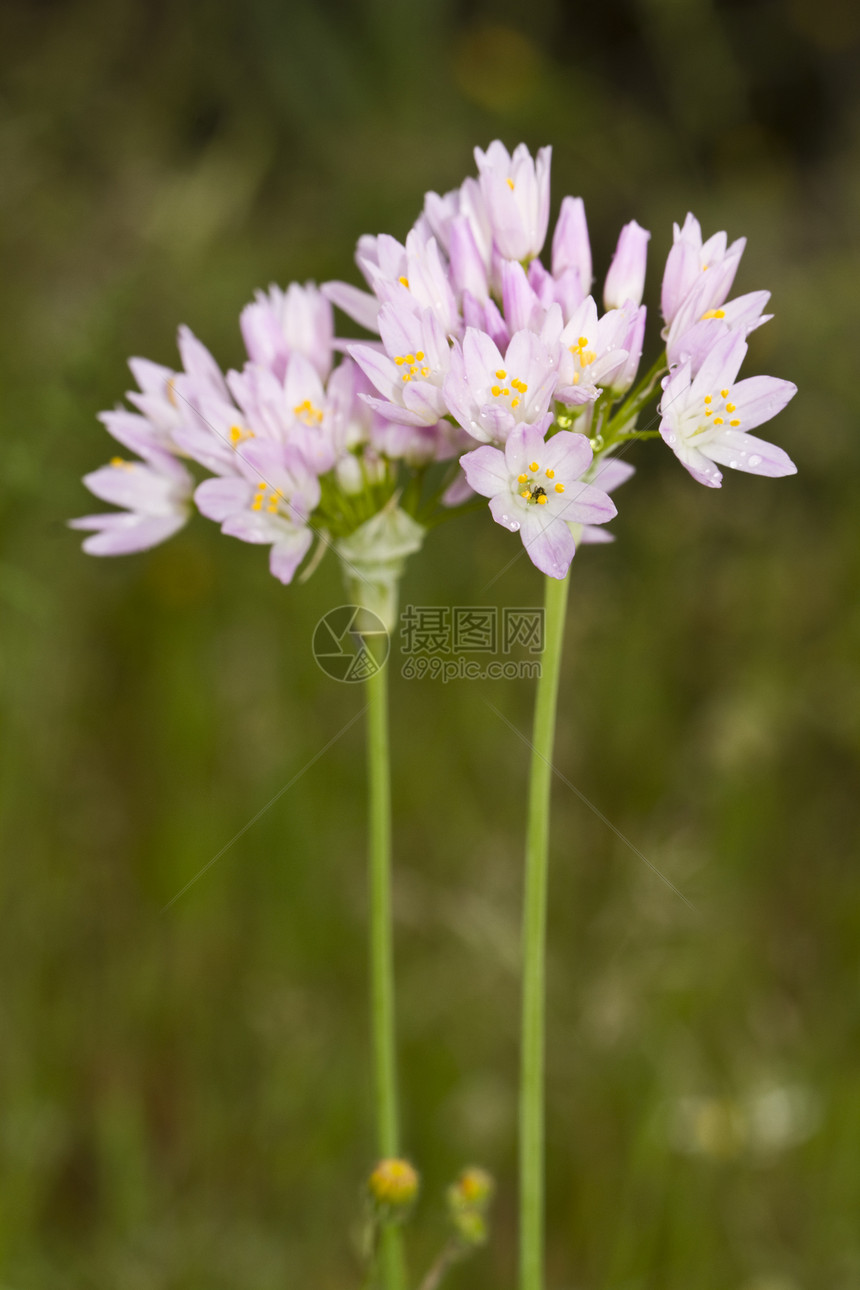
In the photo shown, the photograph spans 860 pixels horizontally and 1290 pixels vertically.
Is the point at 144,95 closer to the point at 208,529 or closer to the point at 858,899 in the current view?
the point at 208,529

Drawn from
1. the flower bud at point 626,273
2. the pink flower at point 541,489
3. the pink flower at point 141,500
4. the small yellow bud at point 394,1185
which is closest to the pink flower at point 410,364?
the pink flower at point 541,489

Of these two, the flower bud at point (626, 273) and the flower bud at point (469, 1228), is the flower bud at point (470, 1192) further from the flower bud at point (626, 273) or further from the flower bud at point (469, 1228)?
the flower bud at point (626, 273)

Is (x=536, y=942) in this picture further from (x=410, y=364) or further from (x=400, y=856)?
(x=400, y=856)

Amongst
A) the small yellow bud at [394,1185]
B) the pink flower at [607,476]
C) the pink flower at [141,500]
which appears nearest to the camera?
the small yellow bud at [394,1185]

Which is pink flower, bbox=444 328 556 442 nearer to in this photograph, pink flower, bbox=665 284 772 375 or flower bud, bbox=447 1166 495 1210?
pink flower, bbox=665 284 772 375

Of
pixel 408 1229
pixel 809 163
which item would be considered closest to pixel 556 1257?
pixel 408 1229

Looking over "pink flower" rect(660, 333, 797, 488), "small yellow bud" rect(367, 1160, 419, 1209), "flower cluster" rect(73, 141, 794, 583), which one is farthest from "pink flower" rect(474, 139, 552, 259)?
"small yellow bud" rect(367, 1160, 419, 1209)

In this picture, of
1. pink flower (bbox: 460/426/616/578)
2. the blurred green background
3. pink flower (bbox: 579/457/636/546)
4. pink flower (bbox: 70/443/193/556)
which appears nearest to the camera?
pink flower (bbox: 460/426/616/578)
